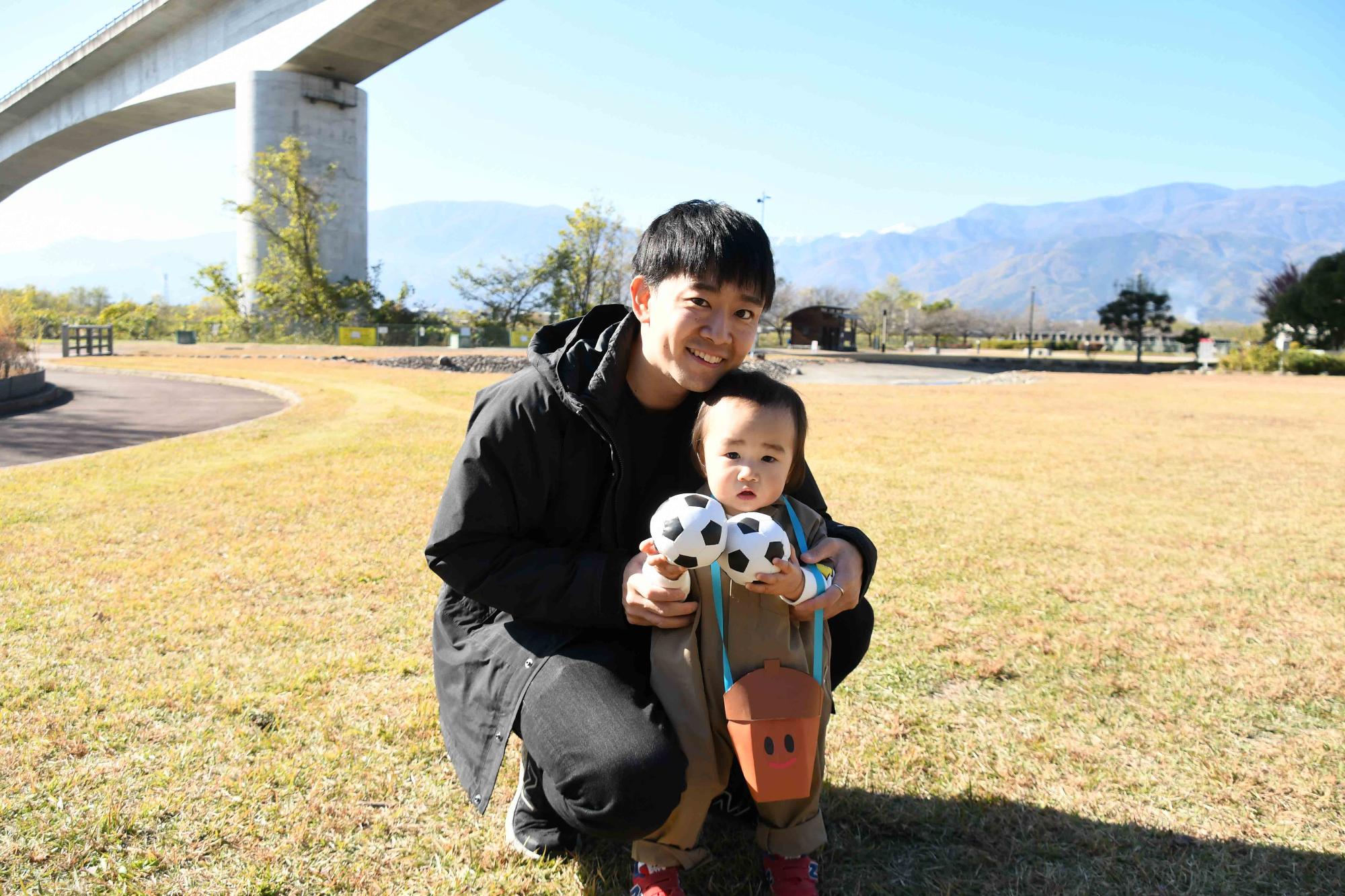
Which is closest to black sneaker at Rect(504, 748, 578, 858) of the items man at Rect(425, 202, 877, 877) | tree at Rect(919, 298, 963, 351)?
man at Rect(425, 202, 877, 877)

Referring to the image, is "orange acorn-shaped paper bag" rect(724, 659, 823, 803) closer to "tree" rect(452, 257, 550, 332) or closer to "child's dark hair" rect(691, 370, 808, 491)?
"child's dark hair" rect(691, 370, 808, 491)

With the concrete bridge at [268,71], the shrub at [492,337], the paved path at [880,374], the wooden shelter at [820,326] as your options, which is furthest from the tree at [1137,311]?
the concrete bridge at [268,71]

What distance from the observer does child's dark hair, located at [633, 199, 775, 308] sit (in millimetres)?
1994

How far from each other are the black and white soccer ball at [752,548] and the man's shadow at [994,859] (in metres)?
0.79

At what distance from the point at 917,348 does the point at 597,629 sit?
8036 cm

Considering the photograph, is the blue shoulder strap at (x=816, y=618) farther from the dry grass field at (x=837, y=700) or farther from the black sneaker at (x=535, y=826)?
the black sneaker at (x=535, y=826)

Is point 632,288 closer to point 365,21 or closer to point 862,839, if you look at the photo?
point 862,839

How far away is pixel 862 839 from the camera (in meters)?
2.24

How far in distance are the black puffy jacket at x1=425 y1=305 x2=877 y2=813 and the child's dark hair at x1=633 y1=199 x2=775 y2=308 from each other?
22 centimetres

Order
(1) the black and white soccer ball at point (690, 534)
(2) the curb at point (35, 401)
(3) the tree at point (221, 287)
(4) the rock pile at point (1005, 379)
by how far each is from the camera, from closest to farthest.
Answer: (1) the black and white soccer ball at point (690, 534)
(2) the curb at point (35, 401)
(4) the rock pile at point (1005, 379)
(3) the tree at point (221, 287)

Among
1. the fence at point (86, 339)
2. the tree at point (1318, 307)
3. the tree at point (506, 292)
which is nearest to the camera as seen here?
the fence at point (86, 339)

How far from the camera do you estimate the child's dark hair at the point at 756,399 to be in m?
1.98

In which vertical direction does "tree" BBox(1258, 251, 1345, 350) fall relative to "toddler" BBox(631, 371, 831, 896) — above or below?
above

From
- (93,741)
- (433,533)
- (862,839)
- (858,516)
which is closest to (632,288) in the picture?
(433,533)
